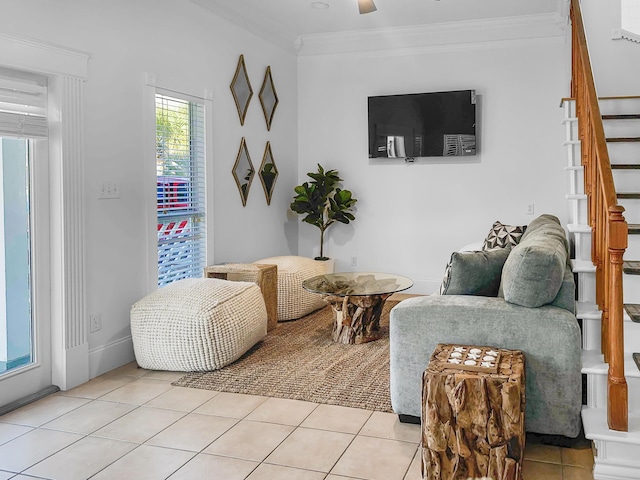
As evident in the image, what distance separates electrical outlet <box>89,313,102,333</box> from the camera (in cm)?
387

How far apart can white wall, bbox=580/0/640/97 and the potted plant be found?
2.70 m

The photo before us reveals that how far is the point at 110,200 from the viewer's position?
402cm

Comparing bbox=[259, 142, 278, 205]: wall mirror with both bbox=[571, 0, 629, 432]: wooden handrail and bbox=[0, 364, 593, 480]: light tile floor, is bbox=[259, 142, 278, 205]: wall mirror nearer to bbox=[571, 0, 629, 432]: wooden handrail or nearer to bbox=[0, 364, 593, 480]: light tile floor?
bbox=[0, 364, 593, 480]: light tile floor

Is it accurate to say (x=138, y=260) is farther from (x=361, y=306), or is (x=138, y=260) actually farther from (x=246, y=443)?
(x=246, y=443)

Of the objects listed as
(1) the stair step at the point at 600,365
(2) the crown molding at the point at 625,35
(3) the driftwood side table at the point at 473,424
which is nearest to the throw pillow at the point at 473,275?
(1) the stair step at the point at 600,365

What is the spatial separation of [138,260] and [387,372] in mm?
1858

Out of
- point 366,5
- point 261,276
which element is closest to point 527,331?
point 366,5

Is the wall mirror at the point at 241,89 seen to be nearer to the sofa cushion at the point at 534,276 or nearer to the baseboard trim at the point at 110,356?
the baseboard trim at the point at 110,356

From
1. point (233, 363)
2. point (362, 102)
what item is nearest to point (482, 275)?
point (233, 363)

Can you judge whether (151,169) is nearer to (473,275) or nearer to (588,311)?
(473,275)

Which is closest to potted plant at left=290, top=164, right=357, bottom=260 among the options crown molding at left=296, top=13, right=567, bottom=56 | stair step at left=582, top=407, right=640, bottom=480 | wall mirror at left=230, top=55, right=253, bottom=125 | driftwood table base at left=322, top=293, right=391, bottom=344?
wall mirror at left=230, top=55, right=253, bottom=125

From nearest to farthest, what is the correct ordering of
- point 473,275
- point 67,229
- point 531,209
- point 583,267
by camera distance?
point 583,267
point 473,275
point 67,229
point 531,209

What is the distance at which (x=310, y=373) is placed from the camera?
3875 millimetres

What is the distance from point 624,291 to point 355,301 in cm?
189
